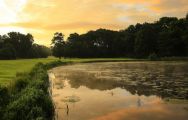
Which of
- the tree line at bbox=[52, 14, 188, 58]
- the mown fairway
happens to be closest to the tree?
the tree line at bbox=[52, 14, 188, 58]

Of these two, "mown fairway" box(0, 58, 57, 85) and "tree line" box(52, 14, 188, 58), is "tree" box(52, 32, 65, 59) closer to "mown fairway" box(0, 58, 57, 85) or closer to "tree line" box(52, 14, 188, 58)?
"tree line" box(52, 14, 188, 58)

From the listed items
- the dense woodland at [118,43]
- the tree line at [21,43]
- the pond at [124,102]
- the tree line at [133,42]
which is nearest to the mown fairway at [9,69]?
the pond at [124,102]

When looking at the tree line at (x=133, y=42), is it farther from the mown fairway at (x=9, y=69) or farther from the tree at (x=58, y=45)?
the mown fairway at (x=9, y=69)

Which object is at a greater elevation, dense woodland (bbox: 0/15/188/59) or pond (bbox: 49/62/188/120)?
dense woodland (bbox: 0/15/188/59)

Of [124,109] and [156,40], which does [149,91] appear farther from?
[156,40]

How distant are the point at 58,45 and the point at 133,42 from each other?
Answer: 89.0ft

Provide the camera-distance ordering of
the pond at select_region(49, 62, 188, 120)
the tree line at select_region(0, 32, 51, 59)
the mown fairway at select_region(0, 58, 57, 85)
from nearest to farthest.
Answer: the pond at select_region(49, 62, 188, 120) < the mown fairway at select_region(0, 58, 57, 85) < the tree line at select_region(0, 32, 51, 59)

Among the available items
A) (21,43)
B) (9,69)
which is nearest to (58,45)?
(21,43)

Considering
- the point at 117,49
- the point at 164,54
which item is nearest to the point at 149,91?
the point at 164,54

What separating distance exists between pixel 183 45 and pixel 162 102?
77.5 m

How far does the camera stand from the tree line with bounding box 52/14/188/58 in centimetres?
9888

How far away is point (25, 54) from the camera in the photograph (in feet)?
391

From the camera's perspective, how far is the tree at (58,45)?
118 m

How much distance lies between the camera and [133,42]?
115 m
